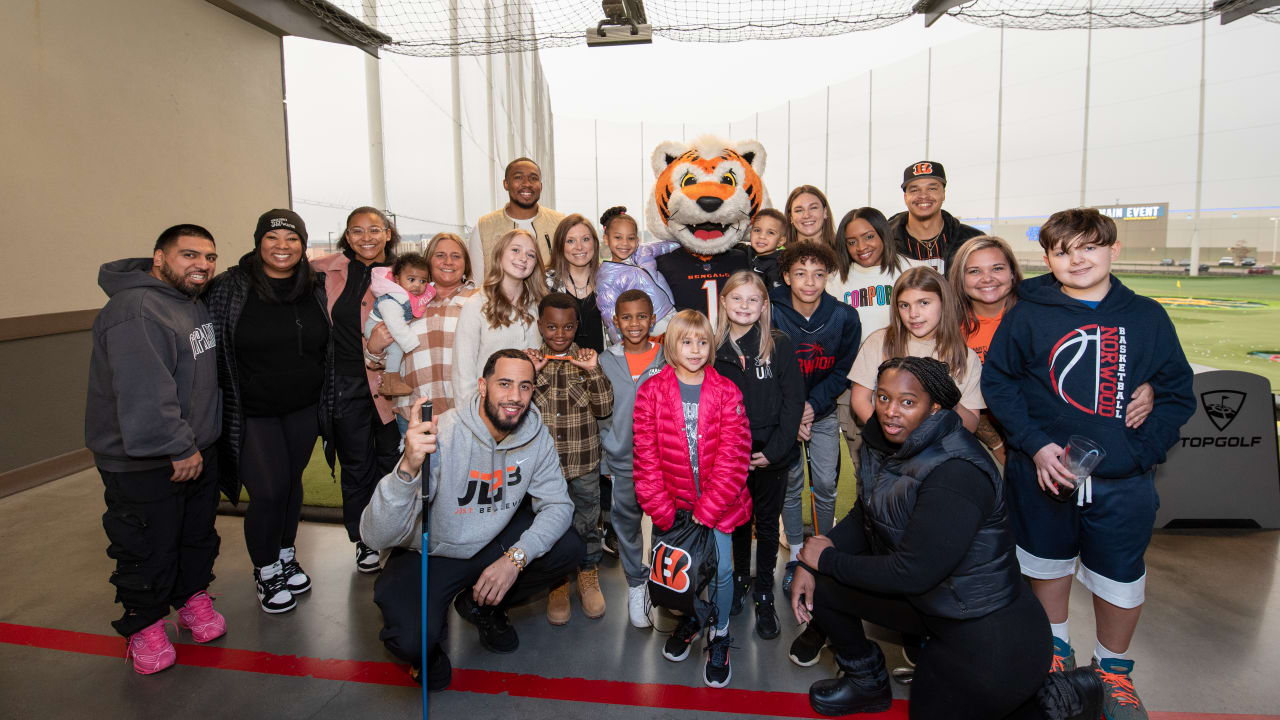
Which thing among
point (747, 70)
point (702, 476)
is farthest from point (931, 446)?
point (747, 70)

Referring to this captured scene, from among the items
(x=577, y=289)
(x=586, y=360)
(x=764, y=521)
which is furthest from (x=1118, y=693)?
(x=577, y=289)

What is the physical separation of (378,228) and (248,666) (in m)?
1.91

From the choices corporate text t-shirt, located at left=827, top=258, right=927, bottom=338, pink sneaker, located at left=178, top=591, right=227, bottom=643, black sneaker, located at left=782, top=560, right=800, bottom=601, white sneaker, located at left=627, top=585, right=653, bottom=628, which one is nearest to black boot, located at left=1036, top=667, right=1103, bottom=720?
black sneaker, located at left=782, top=560, right=800, bottom=601

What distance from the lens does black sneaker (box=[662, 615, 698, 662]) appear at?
2.25 meters

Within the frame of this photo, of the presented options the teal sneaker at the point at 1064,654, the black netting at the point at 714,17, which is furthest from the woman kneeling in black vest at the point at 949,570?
the black netting at the point at 714,17

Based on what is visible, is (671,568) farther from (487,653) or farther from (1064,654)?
(1064,654)

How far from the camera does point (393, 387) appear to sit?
276 cm

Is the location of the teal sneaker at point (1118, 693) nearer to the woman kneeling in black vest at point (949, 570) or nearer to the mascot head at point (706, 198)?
the woman kneeling in black vest at point (949, 570)

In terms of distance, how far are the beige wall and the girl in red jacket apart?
14.4ft

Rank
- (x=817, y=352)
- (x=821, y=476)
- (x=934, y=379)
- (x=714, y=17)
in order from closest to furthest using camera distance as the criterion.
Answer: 1. (x=934, y=379)
2. (x=817, y=352)
3. (x=821, y=476)
4. (x=714, y=17)

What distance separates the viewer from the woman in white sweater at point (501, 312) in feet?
8.59

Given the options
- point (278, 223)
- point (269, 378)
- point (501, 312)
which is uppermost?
point (278, 223)

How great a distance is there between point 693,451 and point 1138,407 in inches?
55.8

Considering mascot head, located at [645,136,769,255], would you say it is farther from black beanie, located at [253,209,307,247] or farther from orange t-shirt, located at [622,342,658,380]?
black beanie, located at [253,209,307,247]
